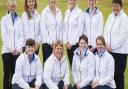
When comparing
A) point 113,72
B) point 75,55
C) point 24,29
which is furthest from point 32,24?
point 113,72

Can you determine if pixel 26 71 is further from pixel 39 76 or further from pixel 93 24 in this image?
pixel 93 24

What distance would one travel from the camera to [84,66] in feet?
28.4

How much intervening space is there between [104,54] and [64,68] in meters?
0.83

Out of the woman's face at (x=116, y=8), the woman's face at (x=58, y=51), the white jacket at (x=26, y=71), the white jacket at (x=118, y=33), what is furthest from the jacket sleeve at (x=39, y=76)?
the woman's face at (x=116, y=8)

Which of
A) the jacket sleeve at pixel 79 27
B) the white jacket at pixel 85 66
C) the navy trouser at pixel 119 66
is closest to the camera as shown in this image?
the white jacket at pixel 85 66

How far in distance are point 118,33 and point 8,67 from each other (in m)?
2.39

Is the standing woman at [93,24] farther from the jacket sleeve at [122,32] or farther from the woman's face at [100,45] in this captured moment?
the woman's face at [100,45]

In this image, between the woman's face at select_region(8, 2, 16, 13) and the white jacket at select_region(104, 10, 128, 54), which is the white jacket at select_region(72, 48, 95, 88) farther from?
the woman's face at select_region(8, 2, 16, 13)

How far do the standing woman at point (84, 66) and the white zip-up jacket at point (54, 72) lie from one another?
230 millimetres

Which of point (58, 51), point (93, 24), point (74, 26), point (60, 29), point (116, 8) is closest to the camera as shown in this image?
point (58, 51)

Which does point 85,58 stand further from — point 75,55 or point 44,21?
point 44,21

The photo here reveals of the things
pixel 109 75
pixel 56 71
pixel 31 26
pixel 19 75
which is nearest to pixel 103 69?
pixel 109 75

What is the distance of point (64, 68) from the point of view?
872 cm

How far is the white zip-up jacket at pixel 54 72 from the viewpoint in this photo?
336 inches
